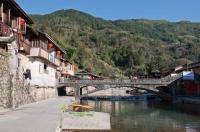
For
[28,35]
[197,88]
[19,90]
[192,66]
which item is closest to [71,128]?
[19,90]

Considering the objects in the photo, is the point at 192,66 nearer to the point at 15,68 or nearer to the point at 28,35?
the point at 28,35

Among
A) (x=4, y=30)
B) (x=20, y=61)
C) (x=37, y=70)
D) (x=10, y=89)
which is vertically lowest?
(x=10, y=89)

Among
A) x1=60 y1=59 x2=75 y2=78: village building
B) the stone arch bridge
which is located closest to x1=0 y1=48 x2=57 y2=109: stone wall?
the stone arch bridge

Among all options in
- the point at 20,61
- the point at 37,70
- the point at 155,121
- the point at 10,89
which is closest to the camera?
the point at 10,89

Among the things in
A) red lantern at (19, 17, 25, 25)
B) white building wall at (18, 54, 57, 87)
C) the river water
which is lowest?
the river water

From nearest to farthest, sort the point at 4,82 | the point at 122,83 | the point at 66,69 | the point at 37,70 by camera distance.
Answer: the point at 4,82, the point at 37,70, the point at 122,83, the point at 66,69

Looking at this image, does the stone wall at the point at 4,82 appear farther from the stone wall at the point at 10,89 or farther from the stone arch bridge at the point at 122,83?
the stone arch bridge at the point at 122,83

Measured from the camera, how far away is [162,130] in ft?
98.1

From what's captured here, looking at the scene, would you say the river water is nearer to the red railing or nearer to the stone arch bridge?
the red railing

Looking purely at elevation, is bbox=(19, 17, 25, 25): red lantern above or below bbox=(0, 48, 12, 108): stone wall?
above

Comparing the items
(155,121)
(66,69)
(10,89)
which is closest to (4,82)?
(10,89)

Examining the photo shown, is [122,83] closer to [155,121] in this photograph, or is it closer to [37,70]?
[37,70]

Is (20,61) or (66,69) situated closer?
(20,61)

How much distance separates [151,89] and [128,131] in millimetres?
57091
